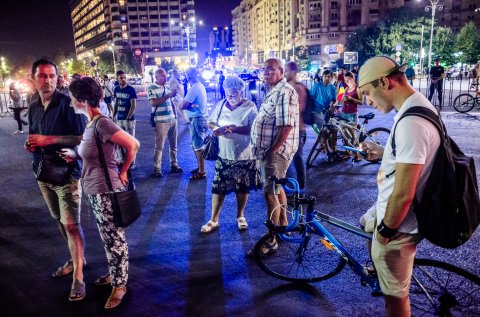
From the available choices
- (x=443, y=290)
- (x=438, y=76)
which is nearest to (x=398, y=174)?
(x=443, y=290)

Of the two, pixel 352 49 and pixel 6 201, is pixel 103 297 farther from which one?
pixel 352 49

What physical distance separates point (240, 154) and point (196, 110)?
10.2 feet

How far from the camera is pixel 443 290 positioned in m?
3.09

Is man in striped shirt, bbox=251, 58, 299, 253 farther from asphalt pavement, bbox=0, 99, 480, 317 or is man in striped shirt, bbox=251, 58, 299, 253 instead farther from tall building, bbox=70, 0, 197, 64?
tall building, bbox=70, 0, 197, 64

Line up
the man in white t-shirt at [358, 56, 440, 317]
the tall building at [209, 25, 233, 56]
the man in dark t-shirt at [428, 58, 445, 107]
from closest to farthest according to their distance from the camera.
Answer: the man in white t-shirt at [358, 56, 440, 317]
the man in dark t-shirt at [428, 58, 445, 107]
the tall building at [209, 25, 233, 56]

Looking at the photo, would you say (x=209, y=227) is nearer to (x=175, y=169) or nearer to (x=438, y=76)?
(x=175, y=169)

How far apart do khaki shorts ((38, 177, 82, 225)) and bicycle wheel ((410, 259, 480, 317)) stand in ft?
10.7

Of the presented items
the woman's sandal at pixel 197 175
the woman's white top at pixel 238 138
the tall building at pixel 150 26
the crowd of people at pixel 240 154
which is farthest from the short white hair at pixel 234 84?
the tall building at pixel 150 26

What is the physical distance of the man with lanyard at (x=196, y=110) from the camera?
25.2 feet

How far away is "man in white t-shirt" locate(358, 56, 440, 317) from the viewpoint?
2162 millimetres

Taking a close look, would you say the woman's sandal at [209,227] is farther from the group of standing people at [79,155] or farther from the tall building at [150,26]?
the tall building at [150,26]

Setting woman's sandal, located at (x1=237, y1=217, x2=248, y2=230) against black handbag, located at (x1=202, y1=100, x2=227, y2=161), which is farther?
woman's sandal, located at (x1=237, y1=217, x2=248, y2=230)

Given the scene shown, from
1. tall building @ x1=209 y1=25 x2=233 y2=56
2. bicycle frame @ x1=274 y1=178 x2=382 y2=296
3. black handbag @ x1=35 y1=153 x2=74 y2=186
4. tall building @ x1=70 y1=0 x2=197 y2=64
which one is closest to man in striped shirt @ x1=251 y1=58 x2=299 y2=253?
bicycle frame @ x1=274 y1=178 x2=382 y2=296

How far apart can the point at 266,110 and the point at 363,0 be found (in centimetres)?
11396
